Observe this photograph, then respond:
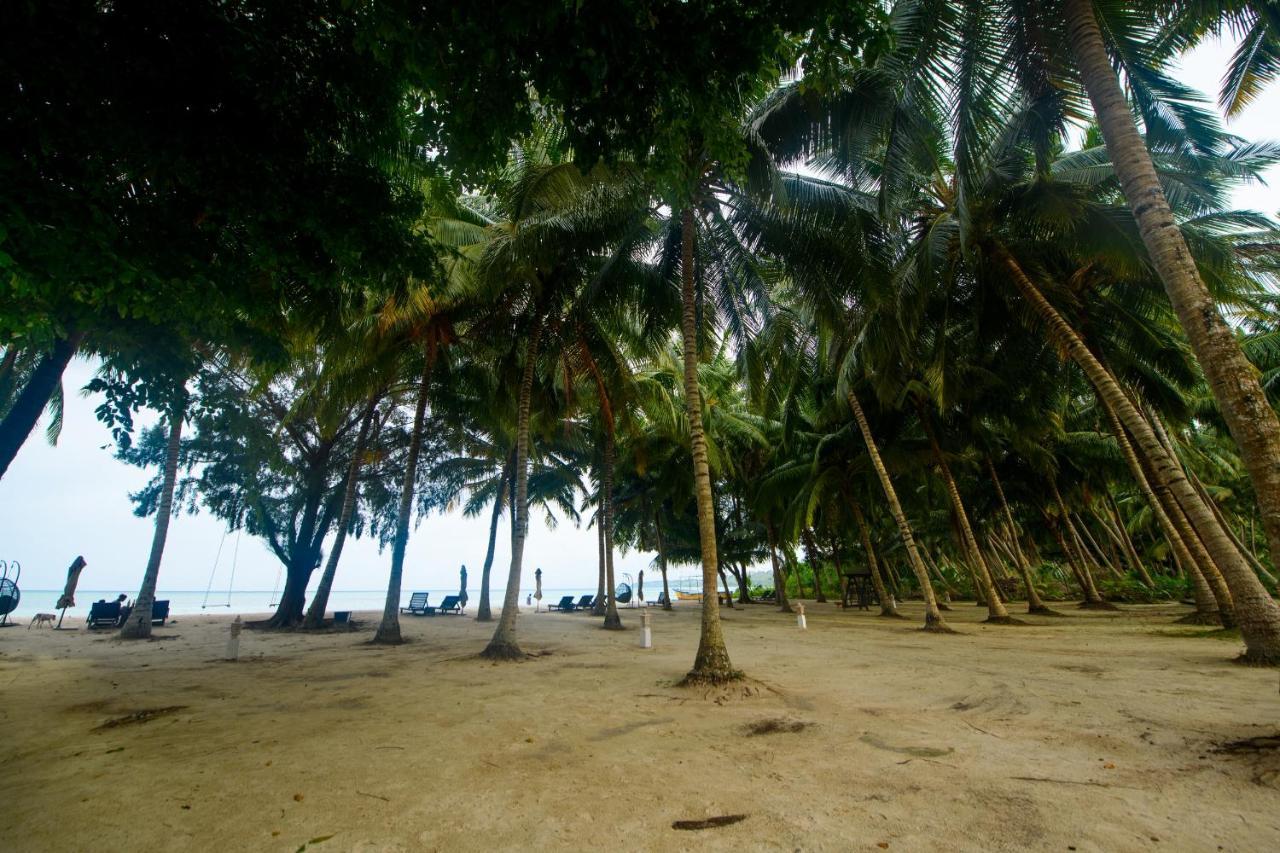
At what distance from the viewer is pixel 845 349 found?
46.5 feet

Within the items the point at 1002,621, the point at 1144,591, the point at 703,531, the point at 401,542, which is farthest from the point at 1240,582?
the point at 1144,591

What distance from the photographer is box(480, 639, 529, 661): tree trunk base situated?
9.79m

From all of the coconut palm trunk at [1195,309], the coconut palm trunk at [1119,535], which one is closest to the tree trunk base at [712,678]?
the coconut palm trunk at [1195,309]

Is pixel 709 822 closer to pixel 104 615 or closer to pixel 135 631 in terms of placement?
pixel 135 631

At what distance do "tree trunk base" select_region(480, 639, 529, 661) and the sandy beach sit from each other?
4.79 feet

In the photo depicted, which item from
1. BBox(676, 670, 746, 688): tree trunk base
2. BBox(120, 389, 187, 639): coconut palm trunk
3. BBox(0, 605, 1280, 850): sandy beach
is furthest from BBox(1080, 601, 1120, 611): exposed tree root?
BBox(120, 389, 187, 639): coconut palm trunk

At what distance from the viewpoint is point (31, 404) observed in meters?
6.41

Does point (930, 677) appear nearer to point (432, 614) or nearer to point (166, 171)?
point (166, 171)

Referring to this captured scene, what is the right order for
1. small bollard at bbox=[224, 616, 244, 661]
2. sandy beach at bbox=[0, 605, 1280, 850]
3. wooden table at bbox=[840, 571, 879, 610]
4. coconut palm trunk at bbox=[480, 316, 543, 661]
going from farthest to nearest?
wooden table at bbox=[840, 571, 879, 610], coconut palm trunk at bbox=[480, 316, 543, 661], small bollard at bbox=[224, 616, 244, 661], sandy beach at bbox=[0, 605, 1280, 850]

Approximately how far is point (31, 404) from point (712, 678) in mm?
9183

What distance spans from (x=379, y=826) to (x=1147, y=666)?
31.4 feet

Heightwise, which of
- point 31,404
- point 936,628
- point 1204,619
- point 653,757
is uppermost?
point 31,404

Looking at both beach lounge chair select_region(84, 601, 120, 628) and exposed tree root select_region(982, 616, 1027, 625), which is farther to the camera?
beach lounge chair select_region(84, 601, 120, 628)

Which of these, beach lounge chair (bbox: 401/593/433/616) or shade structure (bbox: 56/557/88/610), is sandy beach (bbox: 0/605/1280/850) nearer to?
shade structure (bbox: 56/557/88/610)
